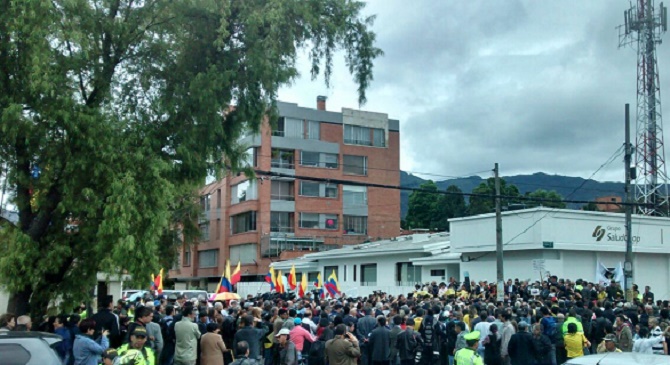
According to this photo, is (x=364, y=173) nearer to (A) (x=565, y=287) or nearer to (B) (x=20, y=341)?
(A) (x=565, y=287)

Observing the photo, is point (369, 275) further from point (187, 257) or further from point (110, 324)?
point (187, 257)

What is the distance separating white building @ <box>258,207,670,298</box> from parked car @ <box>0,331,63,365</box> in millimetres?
29406

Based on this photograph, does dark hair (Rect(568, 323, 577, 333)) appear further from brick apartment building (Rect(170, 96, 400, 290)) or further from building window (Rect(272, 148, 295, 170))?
building window (Rect(272, 148, 295, 170))

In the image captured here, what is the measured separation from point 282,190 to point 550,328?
47.1 metres

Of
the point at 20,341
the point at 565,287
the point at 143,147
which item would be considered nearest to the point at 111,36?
the point at 143,147

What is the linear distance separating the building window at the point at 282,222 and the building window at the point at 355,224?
230 inches

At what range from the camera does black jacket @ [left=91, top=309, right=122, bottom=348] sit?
1409 centimetres

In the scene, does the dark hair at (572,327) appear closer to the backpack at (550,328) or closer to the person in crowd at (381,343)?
the backpack at (550,328)

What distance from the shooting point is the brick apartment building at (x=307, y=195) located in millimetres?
61500

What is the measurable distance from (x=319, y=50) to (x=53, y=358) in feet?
37.1

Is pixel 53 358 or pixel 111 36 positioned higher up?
pixel 111 36

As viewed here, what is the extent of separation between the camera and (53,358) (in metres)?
8.66

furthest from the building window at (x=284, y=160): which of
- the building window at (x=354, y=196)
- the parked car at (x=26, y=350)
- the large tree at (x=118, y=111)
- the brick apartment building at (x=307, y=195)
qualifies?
the parked car at (x=26, y=350)

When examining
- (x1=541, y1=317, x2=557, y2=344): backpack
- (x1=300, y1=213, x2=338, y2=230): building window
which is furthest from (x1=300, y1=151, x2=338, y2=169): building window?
(x1=541, y1=317, x2=557, y2=344): backpack
